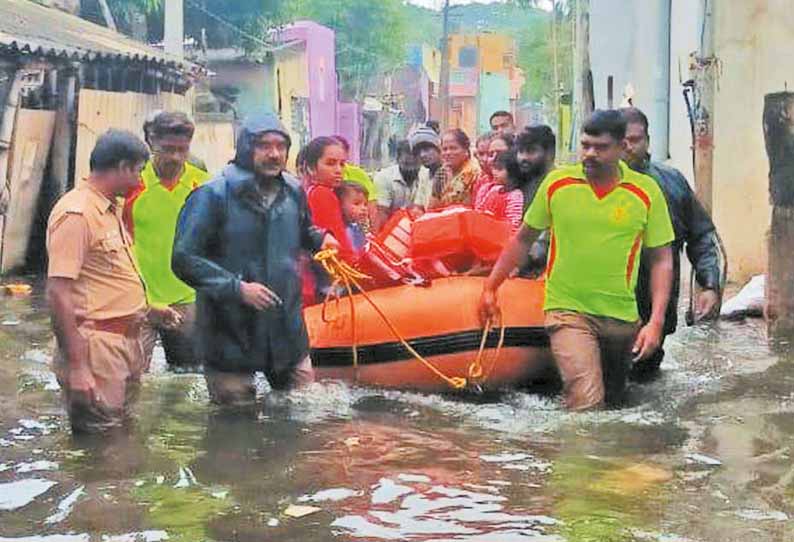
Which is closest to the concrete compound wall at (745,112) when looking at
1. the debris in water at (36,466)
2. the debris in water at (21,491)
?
the debris in water at (36,466)

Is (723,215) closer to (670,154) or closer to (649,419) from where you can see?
(670,154)

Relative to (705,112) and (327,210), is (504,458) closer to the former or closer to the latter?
(327,210)

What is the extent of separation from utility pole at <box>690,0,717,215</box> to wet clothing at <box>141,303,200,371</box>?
20.7ft

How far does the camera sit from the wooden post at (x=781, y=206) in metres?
8.84

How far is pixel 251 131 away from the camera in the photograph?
6.51m

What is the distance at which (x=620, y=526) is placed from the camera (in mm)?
4926

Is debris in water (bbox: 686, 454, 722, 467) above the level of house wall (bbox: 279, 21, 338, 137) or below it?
below

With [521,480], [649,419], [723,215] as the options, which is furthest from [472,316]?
[723,215]

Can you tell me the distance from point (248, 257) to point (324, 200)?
1.58 metres

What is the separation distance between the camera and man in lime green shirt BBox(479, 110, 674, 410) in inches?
265

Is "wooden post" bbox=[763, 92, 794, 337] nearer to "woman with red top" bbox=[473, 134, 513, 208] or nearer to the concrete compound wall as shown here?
"woman with red top" bbox=[473, 134, 513, 208]

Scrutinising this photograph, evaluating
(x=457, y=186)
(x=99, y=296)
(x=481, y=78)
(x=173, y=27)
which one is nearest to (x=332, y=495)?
(x=99, y=296)

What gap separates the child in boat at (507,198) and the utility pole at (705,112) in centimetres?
464

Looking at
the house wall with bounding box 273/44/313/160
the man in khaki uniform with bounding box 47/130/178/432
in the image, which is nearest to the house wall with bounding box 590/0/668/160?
the man in khaki uniform with bounding box 47/130/178/432
